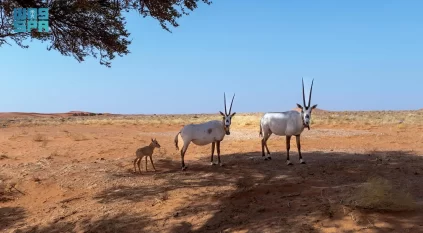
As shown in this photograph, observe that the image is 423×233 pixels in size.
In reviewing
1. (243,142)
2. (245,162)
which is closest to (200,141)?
(245,162)

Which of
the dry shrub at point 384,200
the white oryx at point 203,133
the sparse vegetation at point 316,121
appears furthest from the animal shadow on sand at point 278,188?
the sparse vegetation at point 316,121

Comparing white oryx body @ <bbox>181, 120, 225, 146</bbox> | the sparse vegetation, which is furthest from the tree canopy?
the sparse vegetation

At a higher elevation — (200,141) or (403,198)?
(200,141)

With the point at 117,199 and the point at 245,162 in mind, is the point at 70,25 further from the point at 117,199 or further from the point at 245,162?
the point at 245,162

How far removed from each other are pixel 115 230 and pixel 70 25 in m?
6.50

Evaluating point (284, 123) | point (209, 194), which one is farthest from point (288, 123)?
point (209, 194)

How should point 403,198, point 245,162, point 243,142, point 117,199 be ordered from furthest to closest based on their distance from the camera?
point 243,142, point 245,162, point 117,199, point 403,198

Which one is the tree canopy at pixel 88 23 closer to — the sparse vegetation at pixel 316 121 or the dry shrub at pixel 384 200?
the dry shrub at pixel 384 200

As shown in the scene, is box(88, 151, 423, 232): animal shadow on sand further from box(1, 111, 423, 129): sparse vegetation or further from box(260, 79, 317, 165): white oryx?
box(1, 111, 423, 129): sparse vegetation

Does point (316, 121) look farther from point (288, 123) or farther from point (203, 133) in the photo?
point (203, 133)

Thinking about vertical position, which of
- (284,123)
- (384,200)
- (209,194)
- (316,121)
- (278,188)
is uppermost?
(284,123)

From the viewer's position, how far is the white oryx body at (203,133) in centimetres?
1159

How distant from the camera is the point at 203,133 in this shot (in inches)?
460

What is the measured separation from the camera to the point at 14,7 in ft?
35.1
